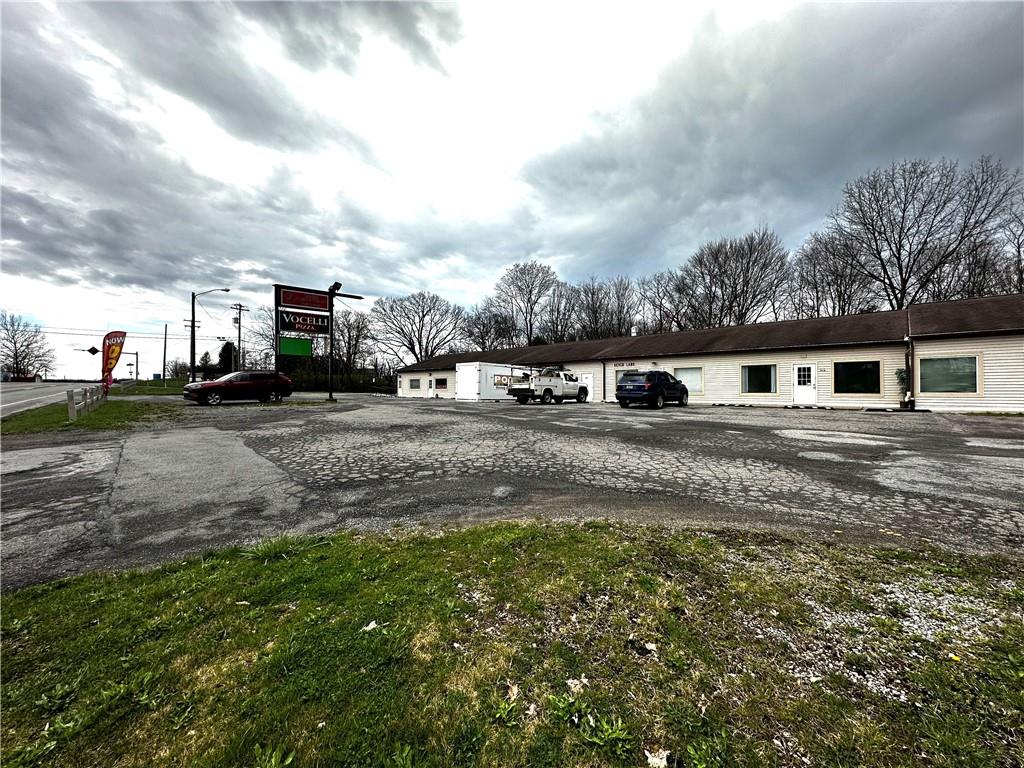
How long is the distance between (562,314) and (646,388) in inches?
1283

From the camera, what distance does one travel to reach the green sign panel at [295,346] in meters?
21.4

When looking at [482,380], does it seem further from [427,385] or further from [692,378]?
[692,378]

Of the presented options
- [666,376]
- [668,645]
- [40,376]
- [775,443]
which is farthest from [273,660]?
[40,376]

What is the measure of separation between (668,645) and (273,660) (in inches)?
84.7

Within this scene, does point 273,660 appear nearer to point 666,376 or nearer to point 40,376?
point 666,376

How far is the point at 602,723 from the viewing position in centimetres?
172

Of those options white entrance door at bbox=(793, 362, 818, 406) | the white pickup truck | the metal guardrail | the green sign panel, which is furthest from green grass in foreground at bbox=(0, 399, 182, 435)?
white entrance door at bbox=(793, 362, 818, 406)

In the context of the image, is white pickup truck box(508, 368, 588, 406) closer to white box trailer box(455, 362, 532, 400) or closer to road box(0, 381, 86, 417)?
white box trailer box(455, 362, 532, 400)

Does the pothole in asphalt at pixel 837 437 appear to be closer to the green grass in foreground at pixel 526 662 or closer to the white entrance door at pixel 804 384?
the green grass in foreground at pixel 526 662

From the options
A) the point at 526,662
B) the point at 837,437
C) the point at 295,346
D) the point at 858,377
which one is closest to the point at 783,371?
the point at 858,377

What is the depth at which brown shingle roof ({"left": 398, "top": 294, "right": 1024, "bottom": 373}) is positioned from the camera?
→ 56.2 feet

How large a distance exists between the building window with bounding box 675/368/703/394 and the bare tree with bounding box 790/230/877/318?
14997 mm

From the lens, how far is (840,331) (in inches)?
813

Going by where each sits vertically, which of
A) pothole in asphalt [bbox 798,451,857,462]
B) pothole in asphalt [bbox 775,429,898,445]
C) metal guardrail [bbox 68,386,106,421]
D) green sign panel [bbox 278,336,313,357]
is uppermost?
green sign panel [bbox 278,336,313,357]
